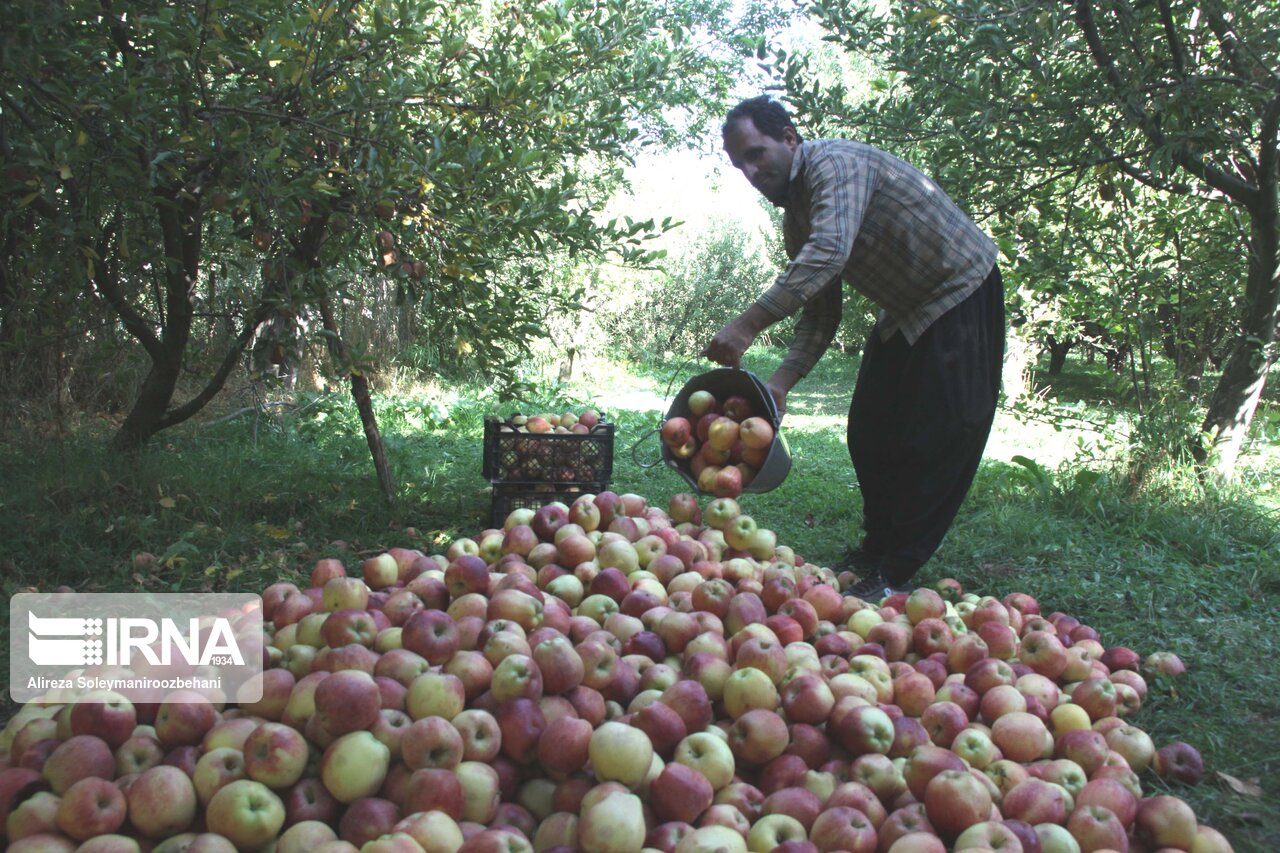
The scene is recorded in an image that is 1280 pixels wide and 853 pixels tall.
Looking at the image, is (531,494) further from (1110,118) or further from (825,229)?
(1110,118)

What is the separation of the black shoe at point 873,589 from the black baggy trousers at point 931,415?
0.12 feet

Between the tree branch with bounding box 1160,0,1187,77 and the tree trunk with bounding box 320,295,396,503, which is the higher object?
the tree branch with bounding box 1160,0,1187,77

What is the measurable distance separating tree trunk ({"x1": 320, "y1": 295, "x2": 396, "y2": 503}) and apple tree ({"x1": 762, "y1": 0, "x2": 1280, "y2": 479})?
292 centimetres

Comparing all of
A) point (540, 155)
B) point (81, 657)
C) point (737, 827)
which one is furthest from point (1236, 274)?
point (81, 657)

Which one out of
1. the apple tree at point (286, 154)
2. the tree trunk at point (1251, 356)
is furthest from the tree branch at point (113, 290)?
→ the tree trunk at point (1251, 356)

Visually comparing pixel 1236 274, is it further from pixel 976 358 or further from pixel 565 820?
pixel 565 820

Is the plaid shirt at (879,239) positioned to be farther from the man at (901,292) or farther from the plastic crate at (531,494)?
the plastic crate at (531,494)

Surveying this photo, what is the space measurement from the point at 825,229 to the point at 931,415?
2.83 feet

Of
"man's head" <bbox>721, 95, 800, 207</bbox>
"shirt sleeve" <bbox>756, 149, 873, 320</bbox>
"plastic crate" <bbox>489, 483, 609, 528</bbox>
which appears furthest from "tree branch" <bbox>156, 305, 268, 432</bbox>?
"shirt sleeve" <bbox>756, 149, 873, 320</bbox>

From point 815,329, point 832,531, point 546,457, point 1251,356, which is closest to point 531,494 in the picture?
point 546,457

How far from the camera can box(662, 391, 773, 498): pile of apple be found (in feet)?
11.0

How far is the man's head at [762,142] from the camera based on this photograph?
10.9ft

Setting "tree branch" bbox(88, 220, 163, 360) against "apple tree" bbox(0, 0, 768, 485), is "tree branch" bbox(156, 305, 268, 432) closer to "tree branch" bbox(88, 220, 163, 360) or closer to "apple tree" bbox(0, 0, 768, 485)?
"apple tree" bbox(0, 0, 768, 485)

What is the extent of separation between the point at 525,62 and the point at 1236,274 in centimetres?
478
